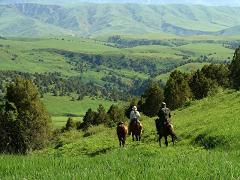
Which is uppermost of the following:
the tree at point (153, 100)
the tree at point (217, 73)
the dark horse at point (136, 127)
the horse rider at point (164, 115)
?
the horse rider at point (164, 115)

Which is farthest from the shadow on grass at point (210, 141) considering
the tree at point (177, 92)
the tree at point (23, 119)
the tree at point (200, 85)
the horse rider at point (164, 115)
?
the tree at point (177, 92)

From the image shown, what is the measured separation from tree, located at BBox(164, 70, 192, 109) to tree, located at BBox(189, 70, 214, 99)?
2436mm

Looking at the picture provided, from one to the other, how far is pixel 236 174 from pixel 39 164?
7235mm

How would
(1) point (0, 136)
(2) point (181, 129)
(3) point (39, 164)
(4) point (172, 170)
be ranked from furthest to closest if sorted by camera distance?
(1) point (0, 136) → (2) point (181, 129) → (3) point (39, 164) → (4) point (172, 170)

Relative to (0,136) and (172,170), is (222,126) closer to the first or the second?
(172,170)

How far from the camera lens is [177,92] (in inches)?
3780

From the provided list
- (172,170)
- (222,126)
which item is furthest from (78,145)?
(172,170)

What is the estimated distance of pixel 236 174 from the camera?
11375mm

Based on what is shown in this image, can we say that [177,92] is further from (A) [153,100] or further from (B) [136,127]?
(B) [136,127]

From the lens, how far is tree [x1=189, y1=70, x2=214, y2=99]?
302 feet

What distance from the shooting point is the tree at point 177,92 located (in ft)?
312

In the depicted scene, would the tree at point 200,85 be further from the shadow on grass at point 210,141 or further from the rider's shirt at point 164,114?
the rider's shirt at point 164,114

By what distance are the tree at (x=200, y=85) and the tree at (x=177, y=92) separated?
2.44m

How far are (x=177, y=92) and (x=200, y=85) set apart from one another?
525cm
